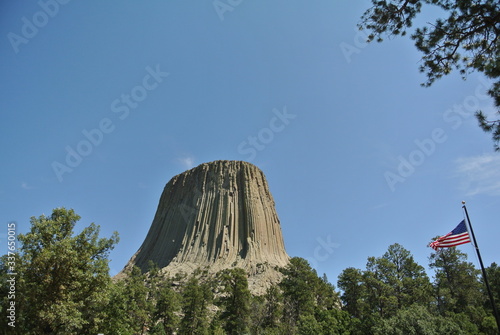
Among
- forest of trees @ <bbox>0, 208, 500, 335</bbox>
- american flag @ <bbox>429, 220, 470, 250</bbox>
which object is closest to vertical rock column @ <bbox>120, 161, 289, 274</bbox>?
forest of trees @ <bbox>0, 208, 500, 335</bbox>

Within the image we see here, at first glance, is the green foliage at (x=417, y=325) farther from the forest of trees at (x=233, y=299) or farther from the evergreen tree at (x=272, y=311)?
the evergreen tree at (x=272, y=311)

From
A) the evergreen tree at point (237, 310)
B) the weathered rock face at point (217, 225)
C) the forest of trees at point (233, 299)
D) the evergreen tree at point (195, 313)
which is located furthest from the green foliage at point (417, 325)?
the weathered rock face at point (217, 225)

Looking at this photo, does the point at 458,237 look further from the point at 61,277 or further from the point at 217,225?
the point at 217,225

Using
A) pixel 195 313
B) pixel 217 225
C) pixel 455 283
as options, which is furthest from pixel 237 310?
pixel 217 225

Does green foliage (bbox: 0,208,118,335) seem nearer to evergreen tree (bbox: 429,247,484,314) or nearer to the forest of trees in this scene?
the forest of trees

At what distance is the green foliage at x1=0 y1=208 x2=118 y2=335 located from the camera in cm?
1711

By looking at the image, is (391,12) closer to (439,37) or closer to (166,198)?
(439,37)

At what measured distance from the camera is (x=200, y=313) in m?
38.2

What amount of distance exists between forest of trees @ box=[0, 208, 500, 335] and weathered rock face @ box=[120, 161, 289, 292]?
63.9ft

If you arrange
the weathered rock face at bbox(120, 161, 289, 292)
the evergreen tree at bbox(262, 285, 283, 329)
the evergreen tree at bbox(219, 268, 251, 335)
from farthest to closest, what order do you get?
1. the weathered rock face at bbox(120, 161, 289, 292)
2. the evergreen tree at bbox(262, 285, 283, 329)
3. the evergreen tree at bbox(219, 268, 251, 335)

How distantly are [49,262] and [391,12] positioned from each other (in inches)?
798

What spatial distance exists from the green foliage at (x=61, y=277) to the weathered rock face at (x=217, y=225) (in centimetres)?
4966

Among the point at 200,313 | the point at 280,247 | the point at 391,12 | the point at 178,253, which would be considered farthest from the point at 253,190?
the point at 391,12

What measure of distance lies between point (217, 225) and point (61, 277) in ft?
206
